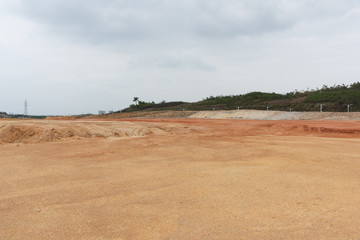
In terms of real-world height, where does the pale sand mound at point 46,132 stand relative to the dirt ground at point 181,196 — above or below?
above

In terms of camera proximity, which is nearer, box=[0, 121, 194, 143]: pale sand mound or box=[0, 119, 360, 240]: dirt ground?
box=[0, 119, 360, 240]: dirt ground

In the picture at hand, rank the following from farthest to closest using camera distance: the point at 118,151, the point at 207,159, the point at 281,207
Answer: the point at 118,151
the point at 207,159
the point at 281,207

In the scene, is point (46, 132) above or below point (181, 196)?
above

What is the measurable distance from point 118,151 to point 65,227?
469 centimetres

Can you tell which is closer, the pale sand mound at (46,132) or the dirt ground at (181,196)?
the dirt ground at (181,196)

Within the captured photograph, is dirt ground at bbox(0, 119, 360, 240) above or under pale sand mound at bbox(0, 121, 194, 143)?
under

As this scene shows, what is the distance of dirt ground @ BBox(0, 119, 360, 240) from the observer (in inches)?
98.1

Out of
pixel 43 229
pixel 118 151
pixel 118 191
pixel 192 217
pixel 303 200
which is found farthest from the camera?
pixel 118 151

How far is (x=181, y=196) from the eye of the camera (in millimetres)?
3396

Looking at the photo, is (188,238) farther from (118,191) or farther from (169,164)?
(169,164)

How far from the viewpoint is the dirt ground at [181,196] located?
98.1 inches

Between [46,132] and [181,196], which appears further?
[46,132]

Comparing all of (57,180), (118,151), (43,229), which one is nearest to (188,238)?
(43,229)

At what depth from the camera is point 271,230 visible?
2449 millimetres
